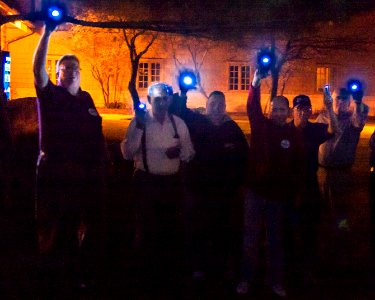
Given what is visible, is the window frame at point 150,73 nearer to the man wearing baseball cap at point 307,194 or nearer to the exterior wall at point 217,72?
the exterior wall at point 217,72

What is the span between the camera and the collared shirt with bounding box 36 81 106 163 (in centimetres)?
503

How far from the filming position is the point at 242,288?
547 cm

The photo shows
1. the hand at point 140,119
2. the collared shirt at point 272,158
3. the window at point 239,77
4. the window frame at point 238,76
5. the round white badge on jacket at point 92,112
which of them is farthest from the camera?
the window at point 239,77

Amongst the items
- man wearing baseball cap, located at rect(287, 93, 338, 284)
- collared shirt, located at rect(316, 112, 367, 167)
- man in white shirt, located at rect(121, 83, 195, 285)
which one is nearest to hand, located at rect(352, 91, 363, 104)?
collared shirt, located at rect(316, 112, 367, 167)

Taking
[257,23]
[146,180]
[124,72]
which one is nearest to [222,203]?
[146,180]

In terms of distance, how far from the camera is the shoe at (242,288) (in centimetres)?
544

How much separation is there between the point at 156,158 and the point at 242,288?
1.30 m

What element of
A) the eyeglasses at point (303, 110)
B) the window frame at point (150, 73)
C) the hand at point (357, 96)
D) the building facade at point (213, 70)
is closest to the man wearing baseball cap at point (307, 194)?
the eyeglasses at point (303, 110)

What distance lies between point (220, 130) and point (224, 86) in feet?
104

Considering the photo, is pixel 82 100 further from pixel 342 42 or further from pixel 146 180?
pixel 342 42

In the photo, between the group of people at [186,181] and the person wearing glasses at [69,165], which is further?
the group of people at [186,181]

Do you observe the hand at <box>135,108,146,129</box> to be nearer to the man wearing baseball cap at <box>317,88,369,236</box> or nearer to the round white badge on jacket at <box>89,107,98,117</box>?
the round white badge on jacket at <box>89,107,98,117</box>

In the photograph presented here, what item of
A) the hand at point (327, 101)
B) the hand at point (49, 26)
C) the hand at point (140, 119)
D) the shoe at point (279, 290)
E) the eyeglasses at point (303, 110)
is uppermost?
the hand at point (49, 26)

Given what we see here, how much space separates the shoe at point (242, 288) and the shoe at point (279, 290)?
223mm
